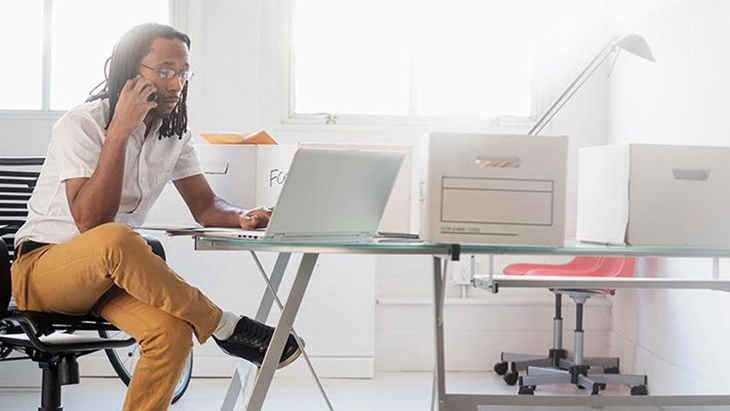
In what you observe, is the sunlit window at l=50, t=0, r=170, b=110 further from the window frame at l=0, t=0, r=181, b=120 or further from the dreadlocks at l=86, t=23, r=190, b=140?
the dreadlocks at l=86, t=23, r=190, b=140

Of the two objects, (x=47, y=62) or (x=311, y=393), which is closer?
(x=311, y=393)

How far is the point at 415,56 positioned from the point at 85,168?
2.41m

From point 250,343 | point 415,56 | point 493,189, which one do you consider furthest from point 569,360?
point 493,189

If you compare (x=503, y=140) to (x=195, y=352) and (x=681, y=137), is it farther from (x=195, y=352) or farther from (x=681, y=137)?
(x=195, y=352)

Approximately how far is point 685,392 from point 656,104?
3.97 feet

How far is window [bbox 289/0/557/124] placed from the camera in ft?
14.2

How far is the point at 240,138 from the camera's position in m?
2.89

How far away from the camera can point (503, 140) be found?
1759 millimetres

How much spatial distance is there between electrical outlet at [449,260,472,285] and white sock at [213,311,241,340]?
7.23ft

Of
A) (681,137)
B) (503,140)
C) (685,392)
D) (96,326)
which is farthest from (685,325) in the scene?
(96,326)

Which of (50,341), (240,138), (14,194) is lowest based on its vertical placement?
(50,341)

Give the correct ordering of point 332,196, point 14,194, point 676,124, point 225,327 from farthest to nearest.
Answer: point 676,124 → point 14,194 → point 225,327 → point 332,196

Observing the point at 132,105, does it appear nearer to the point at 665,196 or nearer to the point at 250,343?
the point at 250,343

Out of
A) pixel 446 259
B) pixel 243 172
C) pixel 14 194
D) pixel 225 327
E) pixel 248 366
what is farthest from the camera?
pixel 14 194
